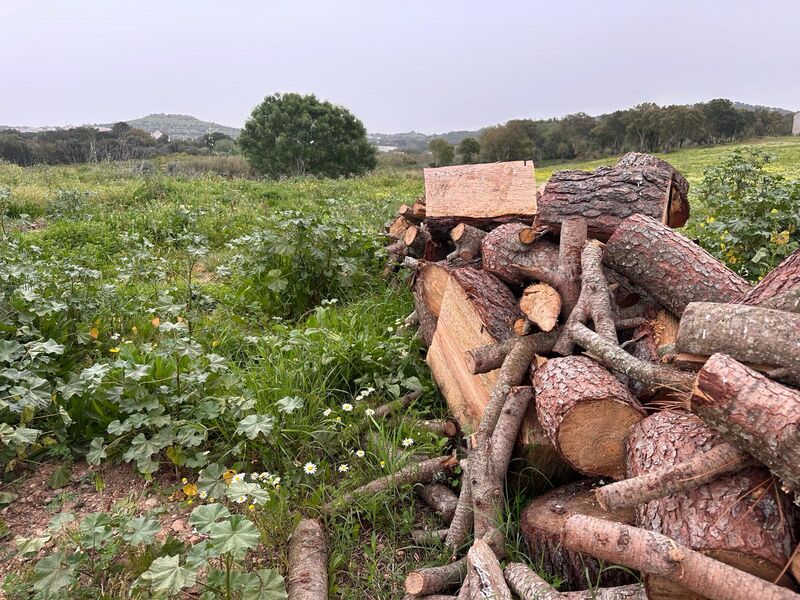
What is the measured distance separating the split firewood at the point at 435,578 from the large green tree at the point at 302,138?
40009 mm

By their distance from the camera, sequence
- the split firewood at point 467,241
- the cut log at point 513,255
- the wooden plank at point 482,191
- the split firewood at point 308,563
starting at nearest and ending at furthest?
the split firewood at point 308,563
the cut log at point 513,255
the split firewood at point 467,241
the wooden plank at point 482,191

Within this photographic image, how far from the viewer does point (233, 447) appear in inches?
107

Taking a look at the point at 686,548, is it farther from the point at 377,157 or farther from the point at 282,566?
the point at 377,157

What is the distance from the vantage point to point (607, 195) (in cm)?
317

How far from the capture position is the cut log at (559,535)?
1.95 metres

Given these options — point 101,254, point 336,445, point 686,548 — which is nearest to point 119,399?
point 336,445

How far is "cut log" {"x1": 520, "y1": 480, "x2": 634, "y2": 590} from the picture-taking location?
6.39 feet

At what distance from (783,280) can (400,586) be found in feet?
6.00

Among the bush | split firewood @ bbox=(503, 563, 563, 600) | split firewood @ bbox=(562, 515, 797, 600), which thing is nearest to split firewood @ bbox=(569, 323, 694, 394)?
split firewood @ bbox=(562, 515, 797, 600)

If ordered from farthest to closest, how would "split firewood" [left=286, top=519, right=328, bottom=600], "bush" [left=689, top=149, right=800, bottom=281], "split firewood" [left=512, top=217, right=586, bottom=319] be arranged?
"bush" [left=689, top=149, right=800, bottom=281] < "split firewood" [left=512, top=217, right=586, bottom=319] < "split firewood" [left=286, top=519, right=328, bottom=600]

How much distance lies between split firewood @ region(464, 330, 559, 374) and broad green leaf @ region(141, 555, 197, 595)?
1.44m

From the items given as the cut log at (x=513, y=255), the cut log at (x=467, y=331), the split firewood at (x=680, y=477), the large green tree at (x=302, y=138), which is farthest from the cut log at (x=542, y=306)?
the large green tree at (x=302, y=138)

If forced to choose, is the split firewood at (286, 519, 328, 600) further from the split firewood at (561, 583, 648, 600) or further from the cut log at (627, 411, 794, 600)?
the cut log at (627, 411, 794, 600)

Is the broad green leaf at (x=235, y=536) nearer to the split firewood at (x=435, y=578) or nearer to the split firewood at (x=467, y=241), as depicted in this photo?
the split firewood at (x=435, y=578)
